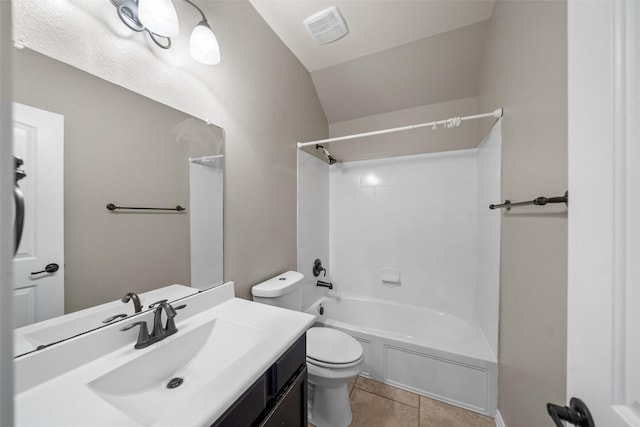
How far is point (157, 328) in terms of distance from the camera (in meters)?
0.83

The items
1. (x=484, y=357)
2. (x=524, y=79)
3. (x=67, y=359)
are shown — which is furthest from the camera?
(x=484, y=357)

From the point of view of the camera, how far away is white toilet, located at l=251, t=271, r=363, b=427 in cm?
129

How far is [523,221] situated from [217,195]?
1524 mm

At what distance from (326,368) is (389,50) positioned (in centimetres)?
237

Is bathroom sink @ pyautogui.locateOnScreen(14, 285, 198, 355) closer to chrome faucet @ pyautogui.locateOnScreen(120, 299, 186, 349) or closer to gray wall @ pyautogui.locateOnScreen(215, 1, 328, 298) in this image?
chrome faucet @ pyautogui.locateOnScreen(120, 299, 186, 349)

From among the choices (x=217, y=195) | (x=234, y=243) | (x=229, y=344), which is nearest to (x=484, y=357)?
(x=229, y=344)

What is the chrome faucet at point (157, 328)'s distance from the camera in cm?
79

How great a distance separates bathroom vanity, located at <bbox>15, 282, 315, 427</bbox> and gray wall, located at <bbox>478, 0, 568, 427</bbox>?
36.8 inches

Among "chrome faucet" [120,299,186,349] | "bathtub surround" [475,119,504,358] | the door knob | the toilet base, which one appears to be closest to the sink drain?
"chrome faucet" [120,299,186,349]

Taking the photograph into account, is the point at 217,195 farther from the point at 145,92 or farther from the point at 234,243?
the point at 145,92

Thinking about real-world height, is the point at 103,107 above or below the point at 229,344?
above

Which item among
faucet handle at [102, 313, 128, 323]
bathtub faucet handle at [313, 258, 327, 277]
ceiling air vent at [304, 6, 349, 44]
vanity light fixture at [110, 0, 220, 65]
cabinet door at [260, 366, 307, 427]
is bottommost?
cabinet door at [260, 366, 307, 427]

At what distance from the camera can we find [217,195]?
119 centimetres
